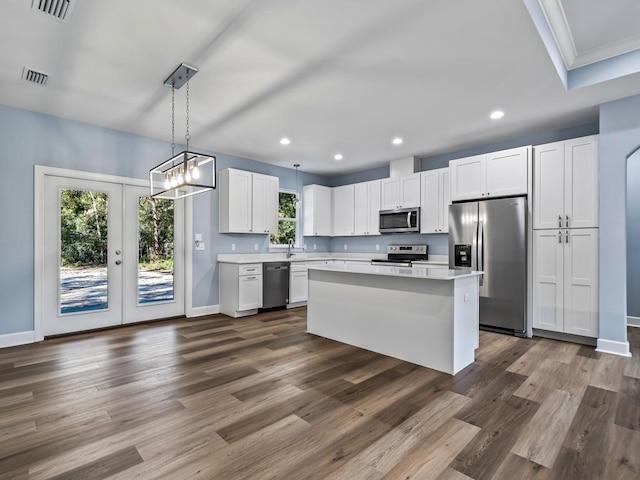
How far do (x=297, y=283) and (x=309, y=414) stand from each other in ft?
12.4

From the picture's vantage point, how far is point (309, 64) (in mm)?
2881

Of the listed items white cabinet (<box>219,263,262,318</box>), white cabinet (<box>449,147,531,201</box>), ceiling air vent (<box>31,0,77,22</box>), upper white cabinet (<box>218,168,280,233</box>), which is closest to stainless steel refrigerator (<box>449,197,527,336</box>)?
white cabinet (<box>449,147,531,201</box>)

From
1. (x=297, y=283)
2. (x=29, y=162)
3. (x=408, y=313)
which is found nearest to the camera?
(x=408, y=313)

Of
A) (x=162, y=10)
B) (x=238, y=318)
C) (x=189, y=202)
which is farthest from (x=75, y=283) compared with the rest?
(x=162, y=10)

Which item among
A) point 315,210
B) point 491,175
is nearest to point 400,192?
point 491,175

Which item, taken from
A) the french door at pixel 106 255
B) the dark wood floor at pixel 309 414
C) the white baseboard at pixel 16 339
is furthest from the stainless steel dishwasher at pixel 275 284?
the white baseboard at pixel 16 339

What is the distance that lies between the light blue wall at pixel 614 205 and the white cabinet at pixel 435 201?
194 centimetres

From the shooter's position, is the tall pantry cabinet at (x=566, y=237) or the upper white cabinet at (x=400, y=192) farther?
the upper white cabinet at (x=400, y=192)

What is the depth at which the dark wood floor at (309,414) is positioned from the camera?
1.76 metres

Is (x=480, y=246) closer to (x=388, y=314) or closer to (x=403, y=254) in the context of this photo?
(x=403, y=254)

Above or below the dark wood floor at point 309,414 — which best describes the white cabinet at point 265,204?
above

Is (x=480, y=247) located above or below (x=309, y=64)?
below

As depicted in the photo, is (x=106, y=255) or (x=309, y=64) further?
(x=106, y=255)

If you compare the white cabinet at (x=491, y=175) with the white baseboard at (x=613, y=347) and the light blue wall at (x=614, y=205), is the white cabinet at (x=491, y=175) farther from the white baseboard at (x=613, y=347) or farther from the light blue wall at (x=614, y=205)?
the white baseboard at (x=613, y=347)
